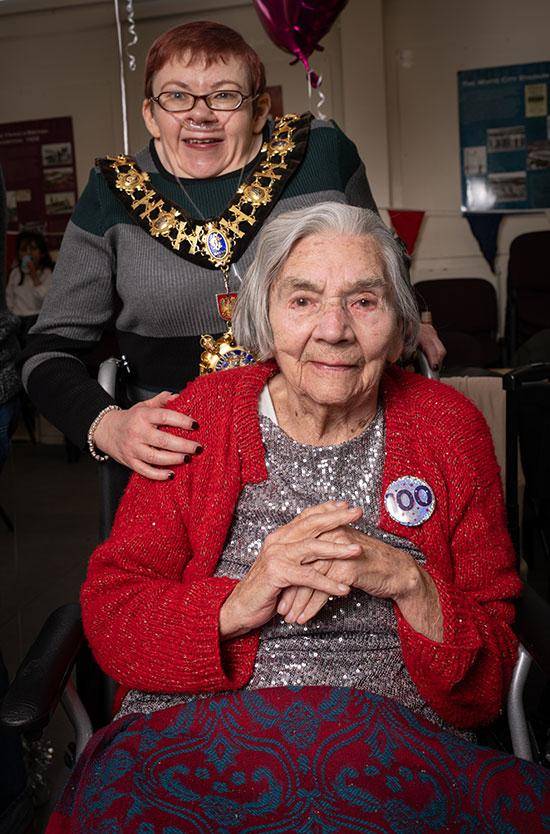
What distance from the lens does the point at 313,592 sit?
1.38m

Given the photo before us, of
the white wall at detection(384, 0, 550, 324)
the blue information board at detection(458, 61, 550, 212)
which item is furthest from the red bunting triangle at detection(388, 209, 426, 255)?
the blue information board at detection(458, 61, 550, 212)

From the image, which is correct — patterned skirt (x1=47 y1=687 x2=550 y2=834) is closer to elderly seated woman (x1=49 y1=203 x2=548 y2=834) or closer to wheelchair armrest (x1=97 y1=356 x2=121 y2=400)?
elderly seated woman (x1=49 y1=203 x2=548 y2=834)

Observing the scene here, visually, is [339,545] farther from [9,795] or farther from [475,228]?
[475,228]

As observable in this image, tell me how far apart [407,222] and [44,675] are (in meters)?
6.41

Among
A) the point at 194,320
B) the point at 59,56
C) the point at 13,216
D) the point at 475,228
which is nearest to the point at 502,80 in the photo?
the point at 475,228

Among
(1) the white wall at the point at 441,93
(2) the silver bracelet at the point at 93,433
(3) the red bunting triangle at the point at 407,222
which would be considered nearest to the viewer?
(2) the silver bracelet at the point at 93,433

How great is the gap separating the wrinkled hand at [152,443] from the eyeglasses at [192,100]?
651 millimetres

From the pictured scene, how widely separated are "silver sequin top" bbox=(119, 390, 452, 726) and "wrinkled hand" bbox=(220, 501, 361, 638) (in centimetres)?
9

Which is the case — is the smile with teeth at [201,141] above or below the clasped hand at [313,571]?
above

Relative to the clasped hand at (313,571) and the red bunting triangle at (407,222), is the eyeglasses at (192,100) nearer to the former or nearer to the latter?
the clasped hand at (313,571)

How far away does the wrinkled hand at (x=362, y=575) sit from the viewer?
53.3 inches

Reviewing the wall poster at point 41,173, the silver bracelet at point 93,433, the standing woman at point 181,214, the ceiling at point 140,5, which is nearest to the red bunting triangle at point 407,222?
the ceiling at point 140,5

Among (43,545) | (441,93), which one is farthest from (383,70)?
(43,545)

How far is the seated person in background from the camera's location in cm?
730
